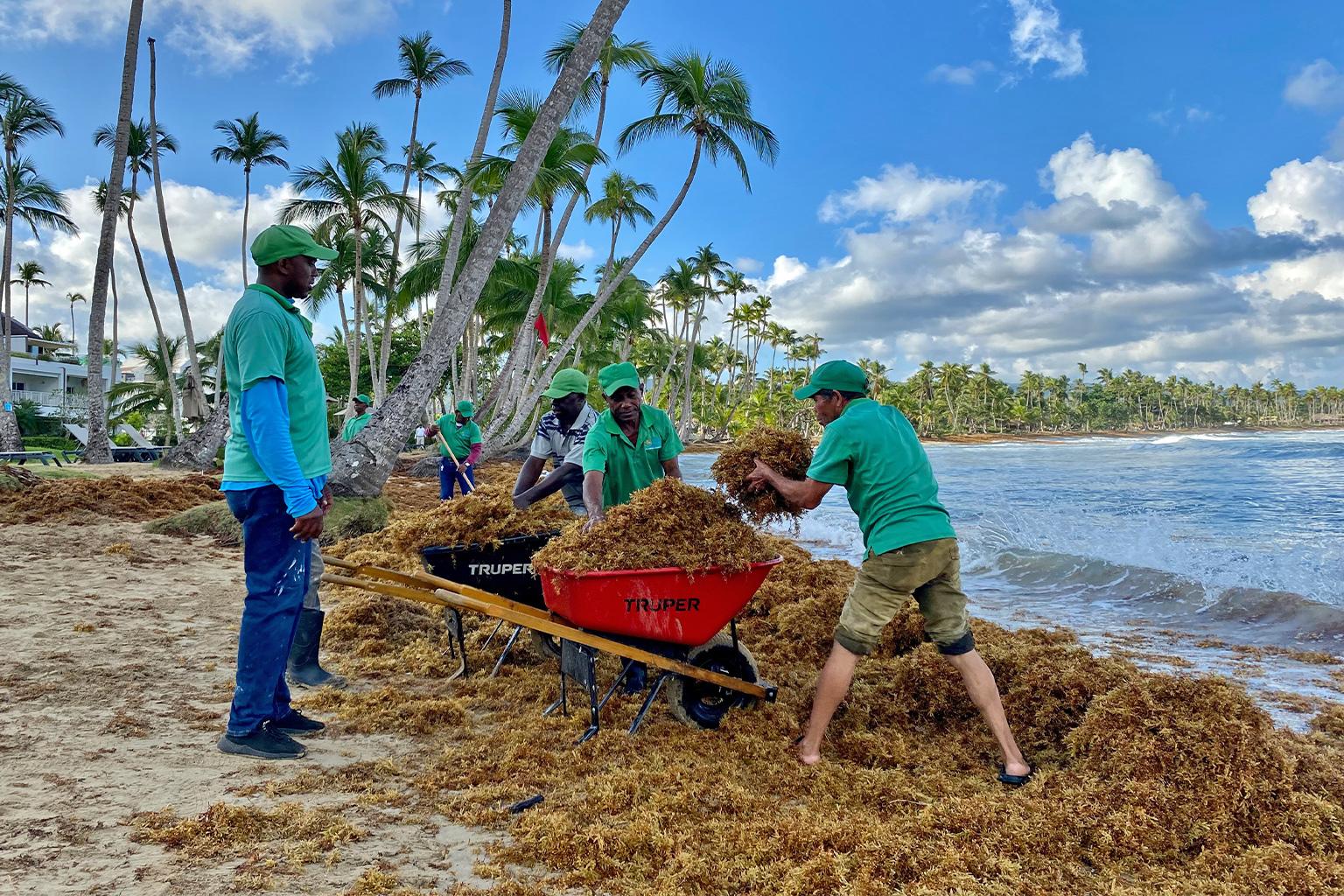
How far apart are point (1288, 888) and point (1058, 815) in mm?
598

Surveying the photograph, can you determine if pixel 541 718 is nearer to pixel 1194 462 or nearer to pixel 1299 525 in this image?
pixel 1299 525

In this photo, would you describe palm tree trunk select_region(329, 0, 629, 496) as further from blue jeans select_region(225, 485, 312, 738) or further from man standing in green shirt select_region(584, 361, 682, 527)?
blue jeans select_region(225, 485, 312, 738)

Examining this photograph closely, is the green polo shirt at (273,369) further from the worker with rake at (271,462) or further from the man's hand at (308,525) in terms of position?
the man's hand at (308,525)

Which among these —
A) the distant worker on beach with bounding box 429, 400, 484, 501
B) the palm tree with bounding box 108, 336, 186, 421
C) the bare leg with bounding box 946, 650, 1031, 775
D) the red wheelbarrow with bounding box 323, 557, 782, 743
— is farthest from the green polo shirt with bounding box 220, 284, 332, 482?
the palm tree with bounding box 108, 336, 186, 421

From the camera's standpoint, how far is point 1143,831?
2486 mm

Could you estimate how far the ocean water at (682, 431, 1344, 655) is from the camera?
6574 millimetres

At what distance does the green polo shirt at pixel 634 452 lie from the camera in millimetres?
3986

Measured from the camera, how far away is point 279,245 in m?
3.06

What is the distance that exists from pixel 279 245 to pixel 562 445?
7.18 ft

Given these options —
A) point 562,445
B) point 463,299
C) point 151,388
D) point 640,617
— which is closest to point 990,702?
point 640,617

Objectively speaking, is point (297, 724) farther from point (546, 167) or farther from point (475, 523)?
point (546, 167)

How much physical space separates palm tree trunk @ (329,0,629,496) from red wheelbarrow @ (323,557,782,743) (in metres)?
6.23

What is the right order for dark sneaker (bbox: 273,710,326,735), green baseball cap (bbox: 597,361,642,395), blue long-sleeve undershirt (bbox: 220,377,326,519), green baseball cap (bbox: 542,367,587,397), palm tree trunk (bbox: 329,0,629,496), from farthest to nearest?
palm tree trunk (bbox: 329,0,629,496) → green baseball cap (bbox: 542,367,587,397) → green baseball cap (bbox: 597,361,642,395) → dark sneaker (bbox: 273,710,326,735) → blue long-sleeve undershirt (bbox: 220,377,326,519)

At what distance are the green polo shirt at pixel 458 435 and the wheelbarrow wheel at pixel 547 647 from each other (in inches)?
214
